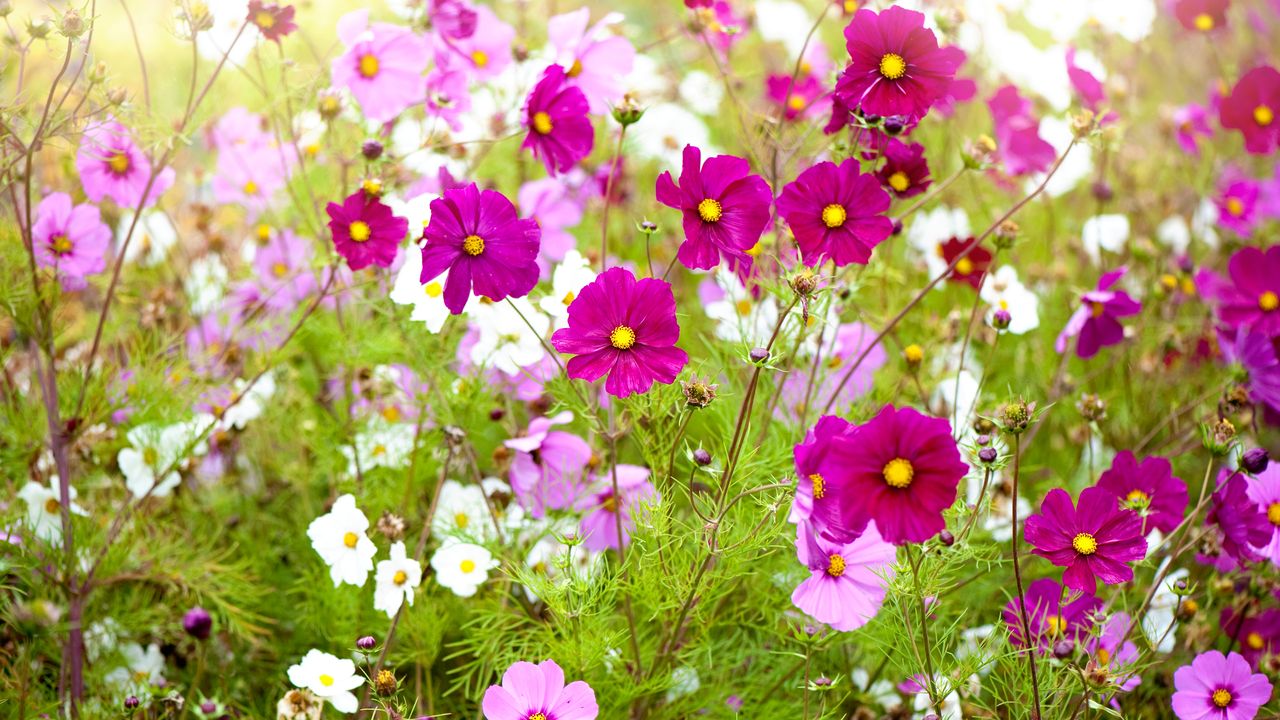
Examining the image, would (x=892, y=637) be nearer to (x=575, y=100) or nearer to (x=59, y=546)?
(x=575, y=100)

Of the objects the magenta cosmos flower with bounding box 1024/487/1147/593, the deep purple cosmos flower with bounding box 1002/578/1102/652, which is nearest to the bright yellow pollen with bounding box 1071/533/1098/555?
the magenta cosmos flower with bounding box 1024/487/1147/593

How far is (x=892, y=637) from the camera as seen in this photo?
1040 mm

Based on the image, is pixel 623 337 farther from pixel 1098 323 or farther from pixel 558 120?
pixel 1098 323

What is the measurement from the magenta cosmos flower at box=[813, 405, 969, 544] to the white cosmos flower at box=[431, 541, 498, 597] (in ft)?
1.41

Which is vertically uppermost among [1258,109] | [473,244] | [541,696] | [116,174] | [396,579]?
[1258,109]

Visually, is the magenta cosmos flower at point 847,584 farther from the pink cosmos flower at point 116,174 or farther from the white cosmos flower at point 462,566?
the pink cosmos flower at point 116,174

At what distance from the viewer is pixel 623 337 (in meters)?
0.82

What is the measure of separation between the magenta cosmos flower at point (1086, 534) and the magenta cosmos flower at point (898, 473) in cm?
18

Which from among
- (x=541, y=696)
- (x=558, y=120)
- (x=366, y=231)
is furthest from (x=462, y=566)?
(x=558, y=120)

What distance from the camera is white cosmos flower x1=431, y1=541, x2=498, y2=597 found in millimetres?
1048

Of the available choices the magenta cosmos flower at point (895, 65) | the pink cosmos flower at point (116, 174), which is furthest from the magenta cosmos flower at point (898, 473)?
the pink cosmos flower at point (116, 174)

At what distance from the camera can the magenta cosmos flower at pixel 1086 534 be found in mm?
855

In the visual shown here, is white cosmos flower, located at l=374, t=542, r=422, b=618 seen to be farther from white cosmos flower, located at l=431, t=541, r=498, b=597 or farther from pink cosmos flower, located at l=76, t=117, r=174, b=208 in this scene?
pink cosmos flower, located at l=76, t=117, r=174, b=208

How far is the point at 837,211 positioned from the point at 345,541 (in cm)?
56
